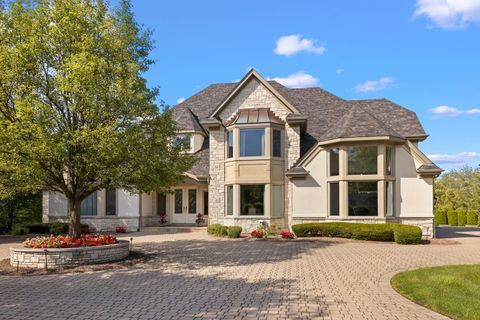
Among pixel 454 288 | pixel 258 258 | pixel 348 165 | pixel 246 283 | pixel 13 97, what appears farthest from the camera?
pixel 348 165

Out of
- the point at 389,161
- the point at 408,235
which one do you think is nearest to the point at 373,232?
the point at 408,235

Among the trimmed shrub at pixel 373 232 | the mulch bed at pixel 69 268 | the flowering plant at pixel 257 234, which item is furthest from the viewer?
the flowering plant at pixel 257 234

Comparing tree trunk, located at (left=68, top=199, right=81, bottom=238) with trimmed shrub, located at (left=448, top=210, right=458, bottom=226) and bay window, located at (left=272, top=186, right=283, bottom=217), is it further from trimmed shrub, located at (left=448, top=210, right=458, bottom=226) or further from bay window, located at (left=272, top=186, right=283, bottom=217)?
trimmed shrub, located at (left=448, top=210, right=458, bottom=226)

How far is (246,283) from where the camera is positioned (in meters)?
10.1

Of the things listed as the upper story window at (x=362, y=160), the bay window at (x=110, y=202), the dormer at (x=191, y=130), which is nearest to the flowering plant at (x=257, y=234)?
the upper story window at (x=362, y=160)

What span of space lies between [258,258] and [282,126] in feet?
36.1

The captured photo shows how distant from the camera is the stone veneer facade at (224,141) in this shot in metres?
23.5

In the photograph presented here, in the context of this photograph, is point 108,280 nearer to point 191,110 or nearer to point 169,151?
point 169,151

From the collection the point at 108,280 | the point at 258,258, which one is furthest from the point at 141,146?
the point at 258,258

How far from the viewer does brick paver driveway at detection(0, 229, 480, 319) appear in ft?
25.2

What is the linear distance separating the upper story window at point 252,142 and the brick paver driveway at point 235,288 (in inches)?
324

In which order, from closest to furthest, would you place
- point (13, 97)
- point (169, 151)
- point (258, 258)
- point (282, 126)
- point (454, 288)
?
1. point (454, 288)
2. point (13, 97)
3. point (258, 258)
4. point (169, 151)
5. point (282, 126)

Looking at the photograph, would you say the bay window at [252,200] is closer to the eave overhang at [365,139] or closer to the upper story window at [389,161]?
the eave overhang at [365,139]

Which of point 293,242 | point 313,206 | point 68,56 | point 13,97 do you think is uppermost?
point 68,56
